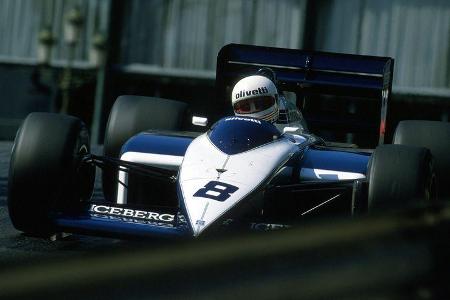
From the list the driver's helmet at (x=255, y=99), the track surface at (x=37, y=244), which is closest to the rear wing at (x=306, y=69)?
the driver's helmet at (x=255, y=99)

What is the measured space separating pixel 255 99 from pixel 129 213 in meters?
1.36

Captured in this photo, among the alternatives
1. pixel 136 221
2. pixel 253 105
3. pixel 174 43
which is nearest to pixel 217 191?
pixel 136 221

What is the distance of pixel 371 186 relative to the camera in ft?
15.3

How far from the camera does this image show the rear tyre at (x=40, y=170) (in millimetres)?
5051

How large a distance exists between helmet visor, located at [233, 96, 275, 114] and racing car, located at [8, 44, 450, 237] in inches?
7.2

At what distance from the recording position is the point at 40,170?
5059 millimetres

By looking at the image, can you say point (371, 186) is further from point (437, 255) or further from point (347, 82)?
point (437, 255)

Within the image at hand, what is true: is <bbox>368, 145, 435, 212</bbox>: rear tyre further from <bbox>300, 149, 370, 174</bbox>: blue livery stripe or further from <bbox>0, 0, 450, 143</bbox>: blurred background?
<bbox>0, 0, 450, 143</bbox>: blurred background

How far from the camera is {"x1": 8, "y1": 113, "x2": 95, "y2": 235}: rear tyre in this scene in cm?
505

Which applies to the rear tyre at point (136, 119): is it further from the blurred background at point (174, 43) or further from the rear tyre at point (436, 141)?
the blurred background at point (174, 43)

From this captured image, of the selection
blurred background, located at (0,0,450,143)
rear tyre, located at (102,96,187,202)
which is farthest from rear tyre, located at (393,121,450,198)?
blurred background, located at (0,0,450,143)

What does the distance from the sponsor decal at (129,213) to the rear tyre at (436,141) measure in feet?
6.01

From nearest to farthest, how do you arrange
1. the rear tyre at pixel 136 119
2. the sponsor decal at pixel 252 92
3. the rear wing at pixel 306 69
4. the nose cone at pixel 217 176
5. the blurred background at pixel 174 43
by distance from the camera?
the nose cone at pixel 217 176 → the sponsor decal at pixel 252 92 → the rear tyre at pixel 136 119 → the rear wing at pixel 306 69 → the blurred background at pixel 174 43

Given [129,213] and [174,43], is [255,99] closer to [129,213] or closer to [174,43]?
[129,213]
